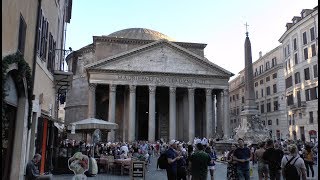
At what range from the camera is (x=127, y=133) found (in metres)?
33.0

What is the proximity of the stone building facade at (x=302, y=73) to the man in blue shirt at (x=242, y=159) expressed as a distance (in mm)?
23566

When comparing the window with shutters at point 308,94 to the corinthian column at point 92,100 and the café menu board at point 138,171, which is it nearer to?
the corinthian column at point 92,100

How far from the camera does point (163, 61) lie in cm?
3362

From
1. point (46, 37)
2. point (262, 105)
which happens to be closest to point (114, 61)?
point (46, 37)

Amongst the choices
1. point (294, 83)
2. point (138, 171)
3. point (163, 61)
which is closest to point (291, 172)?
point (138, 171)

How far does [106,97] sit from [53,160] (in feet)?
83.0

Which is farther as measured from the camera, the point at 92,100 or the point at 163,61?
the point at 163,61

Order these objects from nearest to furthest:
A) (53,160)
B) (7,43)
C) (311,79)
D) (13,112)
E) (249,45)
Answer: (7,43) < (13,112) < (53,160) < (249,45) < (311,79)

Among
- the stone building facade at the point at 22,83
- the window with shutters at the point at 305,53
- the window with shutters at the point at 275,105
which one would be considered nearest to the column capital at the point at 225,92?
the window with shutters at the point at 305,53

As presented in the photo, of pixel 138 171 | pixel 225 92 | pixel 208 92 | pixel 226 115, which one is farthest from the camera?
pixel 225 92

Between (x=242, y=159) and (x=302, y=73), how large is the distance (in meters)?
27.9

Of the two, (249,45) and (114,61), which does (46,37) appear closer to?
(249,45)

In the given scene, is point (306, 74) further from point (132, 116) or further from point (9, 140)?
point (9, 140)

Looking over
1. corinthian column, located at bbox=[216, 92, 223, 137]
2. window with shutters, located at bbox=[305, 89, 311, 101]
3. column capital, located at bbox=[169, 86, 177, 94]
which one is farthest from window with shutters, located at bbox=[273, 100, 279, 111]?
column capital, located at bbox=[169, 86, 177, 94]
